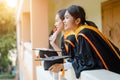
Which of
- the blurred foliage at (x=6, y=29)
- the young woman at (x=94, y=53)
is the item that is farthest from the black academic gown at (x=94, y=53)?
the blurred foliage at (x=6, y=29)

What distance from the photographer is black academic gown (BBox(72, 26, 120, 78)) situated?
2014 mm

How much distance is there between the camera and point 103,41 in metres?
2.12

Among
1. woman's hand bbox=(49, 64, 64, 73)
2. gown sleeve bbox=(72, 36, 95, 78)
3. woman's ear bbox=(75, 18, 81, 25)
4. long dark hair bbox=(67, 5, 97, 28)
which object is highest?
long dark hair bbox=(67, 5, 97, 28)

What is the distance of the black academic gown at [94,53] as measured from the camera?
6.61ft

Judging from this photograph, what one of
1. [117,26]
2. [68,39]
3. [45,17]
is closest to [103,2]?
[117,26]

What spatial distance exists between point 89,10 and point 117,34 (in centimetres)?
198

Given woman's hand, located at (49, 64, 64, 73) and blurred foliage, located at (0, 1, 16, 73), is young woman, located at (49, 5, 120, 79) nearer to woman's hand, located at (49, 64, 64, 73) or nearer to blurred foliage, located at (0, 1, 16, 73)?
woman's hand, located at (49, 64, 64, 73)

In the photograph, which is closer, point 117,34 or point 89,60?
point 89,60

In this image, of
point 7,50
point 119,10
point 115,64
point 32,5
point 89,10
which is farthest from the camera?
point 7,50

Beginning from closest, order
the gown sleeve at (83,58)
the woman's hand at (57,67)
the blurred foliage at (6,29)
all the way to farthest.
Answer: the gown sleeve at (83,58)
the woman's hand at (57,67)
the blurred foliage at (6,29)

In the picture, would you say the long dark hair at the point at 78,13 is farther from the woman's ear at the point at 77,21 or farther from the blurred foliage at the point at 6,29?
the blurred foliage at the point at 6,29

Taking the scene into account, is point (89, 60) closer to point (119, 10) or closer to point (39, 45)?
point (39, 45)

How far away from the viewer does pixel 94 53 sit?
6.66ft

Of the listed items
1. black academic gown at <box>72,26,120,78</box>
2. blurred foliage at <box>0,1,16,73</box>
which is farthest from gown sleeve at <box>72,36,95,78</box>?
blurred foliage at <box>0,1,16,73</box>
